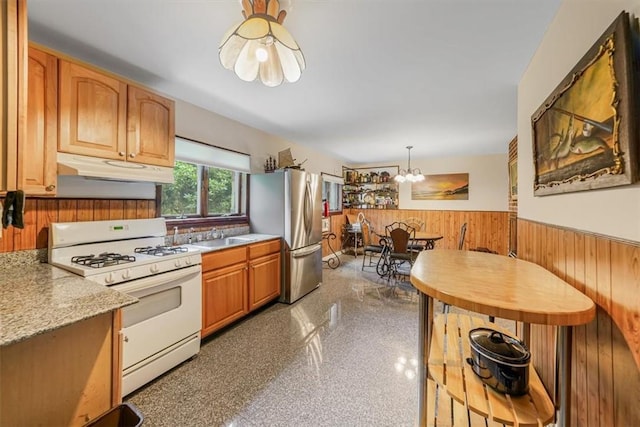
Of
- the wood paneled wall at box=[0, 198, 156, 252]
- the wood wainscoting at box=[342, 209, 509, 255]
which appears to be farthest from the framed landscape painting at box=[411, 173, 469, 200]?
the wood paneled wall at box=[0, 198, 156, 252]

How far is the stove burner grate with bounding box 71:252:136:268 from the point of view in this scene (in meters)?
1.63

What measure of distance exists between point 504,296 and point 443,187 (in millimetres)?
5795

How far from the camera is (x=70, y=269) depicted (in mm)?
1592

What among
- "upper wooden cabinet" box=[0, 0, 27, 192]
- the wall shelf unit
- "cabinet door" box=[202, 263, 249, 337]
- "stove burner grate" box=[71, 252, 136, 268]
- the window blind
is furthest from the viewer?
the wall shelf unit

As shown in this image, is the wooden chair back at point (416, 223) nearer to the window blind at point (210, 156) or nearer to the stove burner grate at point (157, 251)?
the window blind at point (210, 156)

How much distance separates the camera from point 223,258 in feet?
8.06

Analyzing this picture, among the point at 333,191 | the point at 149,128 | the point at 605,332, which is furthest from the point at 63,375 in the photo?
the point at 333,191

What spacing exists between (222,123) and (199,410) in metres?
2.86

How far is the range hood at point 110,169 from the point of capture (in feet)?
5.36

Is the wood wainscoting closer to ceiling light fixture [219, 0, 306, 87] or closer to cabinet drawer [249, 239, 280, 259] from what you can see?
cabinet drawer [249, 239, 280, 259]

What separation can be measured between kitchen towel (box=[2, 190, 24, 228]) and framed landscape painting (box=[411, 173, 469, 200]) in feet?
21.1

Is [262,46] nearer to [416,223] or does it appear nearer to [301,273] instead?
[301,273]

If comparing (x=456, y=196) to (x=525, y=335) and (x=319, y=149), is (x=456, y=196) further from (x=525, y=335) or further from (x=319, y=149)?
(x=525, y=335)

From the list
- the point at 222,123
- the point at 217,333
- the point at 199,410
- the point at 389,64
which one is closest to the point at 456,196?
the point at 389,64
